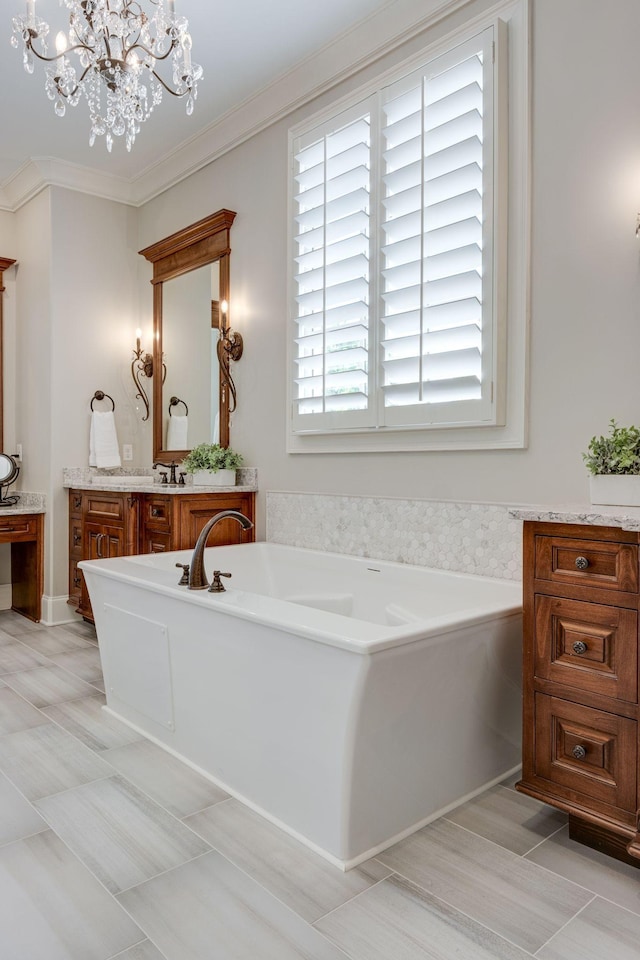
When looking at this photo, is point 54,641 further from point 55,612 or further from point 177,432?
point 177,432

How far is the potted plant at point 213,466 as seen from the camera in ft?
12.0

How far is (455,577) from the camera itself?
98.7 inches

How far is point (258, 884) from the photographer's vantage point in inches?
63.6

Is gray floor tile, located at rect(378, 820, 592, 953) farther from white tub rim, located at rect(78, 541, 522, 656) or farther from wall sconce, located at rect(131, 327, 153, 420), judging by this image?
wall sconce, located at rect(131, 327, 153, 420)

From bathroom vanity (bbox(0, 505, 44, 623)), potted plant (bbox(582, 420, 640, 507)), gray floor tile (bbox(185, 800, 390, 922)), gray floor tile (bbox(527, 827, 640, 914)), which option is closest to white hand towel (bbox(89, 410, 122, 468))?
bathroom vanity (bbox(0, 505, 44, 623))

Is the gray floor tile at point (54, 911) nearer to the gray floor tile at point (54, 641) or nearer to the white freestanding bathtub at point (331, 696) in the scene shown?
the white freestanding bathtub at point (331, 696)

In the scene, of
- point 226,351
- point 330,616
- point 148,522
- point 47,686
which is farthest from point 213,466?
point 330,616

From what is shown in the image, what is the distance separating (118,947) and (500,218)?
8.03ft

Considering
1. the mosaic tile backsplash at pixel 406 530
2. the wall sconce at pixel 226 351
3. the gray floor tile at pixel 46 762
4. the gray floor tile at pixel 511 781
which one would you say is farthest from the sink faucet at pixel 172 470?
the gray floor tile at pixel 511 781

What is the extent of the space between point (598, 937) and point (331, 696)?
757mm

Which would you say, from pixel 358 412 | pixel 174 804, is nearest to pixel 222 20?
pixel 358 412

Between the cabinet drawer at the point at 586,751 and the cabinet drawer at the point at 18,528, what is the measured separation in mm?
3504

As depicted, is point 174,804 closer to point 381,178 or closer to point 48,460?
point 381,178

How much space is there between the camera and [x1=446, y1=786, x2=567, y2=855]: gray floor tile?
71.8 inches
